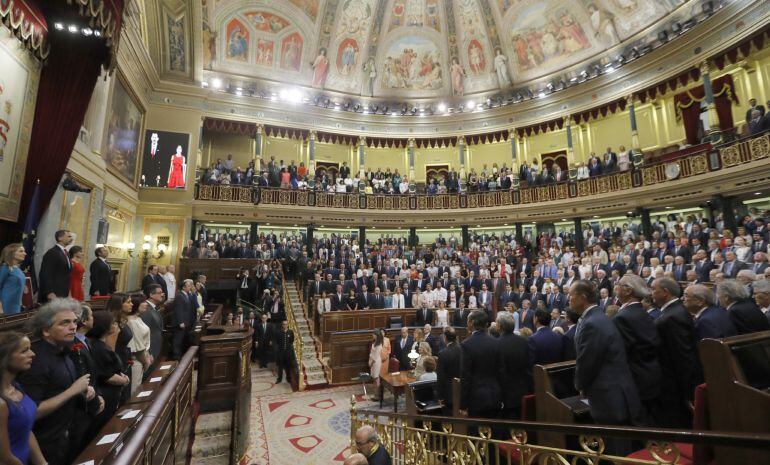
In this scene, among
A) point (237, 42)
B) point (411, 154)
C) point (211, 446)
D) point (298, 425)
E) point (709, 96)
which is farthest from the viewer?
point (411, 154)

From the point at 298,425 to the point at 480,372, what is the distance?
14.1 ft

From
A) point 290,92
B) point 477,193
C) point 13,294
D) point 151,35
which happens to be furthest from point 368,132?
point 13,294

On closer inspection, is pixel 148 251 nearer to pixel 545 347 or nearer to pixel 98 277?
pixel 98 277

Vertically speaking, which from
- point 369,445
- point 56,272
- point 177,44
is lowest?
point 369,445

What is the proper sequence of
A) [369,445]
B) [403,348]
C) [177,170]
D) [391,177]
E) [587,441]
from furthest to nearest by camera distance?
[391,177] → [177,170] → [403,348] → [369,445] → [587,441]

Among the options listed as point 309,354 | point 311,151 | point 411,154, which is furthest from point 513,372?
point 411,154

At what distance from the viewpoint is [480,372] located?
3.52m

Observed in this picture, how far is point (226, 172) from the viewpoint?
16016 mm

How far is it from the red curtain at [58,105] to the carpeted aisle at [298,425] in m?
4.91

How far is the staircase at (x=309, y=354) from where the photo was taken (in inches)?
335

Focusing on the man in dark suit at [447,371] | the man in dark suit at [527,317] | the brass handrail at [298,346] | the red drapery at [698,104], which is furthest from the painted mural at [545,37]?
the man in dark suit at [447,371]

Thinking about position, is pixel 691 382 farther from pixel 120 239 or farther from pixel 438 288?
pixel 120 239

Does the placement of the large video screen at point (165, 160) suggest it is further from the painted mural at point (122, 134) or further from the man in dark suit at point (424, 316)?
the man in dark suit at point (424, 316)

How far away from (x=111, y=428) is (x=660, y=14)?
18463 millimetres
